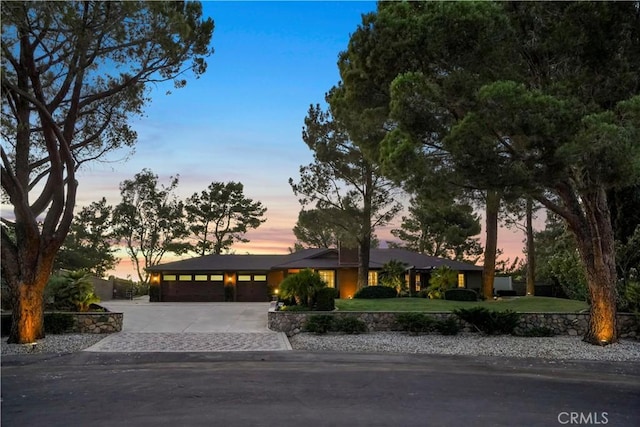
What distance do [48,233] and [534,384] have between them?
1097 centimetres

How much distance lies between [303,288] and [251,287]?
44.1 feet

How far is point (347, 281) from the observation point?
28.2m

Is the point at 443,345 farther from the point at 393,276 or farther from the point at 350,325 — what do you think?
the point at 393,276

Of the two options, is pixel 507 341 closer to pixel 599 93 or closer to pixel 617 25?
pixel 599 93

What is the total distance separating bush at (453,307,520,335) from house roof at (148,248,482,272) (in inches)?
532

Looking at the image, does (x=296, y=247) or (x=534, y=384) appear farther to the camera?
(x=296, y=247)

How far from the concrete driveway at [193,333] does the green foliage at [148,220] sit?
1788 cm

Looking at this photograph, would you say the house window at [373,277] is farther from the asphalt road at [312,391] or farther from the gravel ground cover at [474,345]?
the asphalt road at [312,391]

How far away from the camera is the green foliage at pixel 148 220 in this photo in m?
36.2

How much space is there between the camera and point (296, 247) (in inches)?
1853

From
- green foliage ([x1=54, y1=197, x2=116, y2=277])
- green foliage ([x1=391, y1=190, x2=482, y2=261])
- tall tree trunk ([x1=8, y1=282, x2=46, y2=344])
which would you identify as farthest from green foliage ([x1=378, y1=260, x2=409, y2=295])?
green foliage ([x1=54, y1=197, x2=116, y2=277])

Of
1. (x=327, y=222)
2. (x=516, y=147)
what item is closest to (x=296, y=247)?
(x=327, y=222)

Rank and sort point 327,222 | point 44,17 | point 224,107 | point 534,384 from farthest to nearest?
point 327,222 → point 224,107 → point 44,17 → point 534,384

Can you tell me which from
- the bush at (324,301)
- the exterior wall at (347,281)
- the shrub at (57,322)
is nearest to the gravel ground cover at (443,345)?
the shrub at (57,322)
